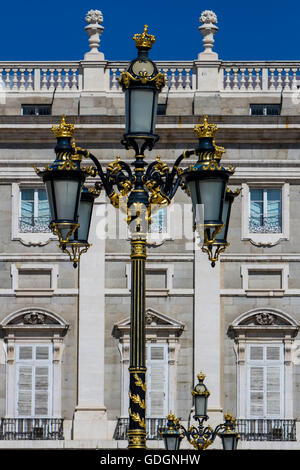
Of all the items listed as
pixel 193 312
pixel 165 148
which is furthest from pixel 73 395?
pixel 165 148

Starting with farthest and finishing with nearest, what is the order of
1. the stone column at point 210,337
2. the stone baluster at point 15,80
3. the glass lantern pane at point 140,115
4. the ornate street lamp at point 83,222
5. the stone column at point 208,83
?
the stone baluster at point 15,80 < the stone column at point 208,83 < the stone column at point 210,337 < the ornate street lamp at point 83,222 < the glass lantern pane at point 140,115

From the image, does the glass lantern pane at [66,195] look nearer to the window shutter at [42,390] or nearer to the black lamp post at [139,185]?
the black lamp post at [139,185]

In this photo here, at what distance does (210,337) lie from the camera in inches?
1940

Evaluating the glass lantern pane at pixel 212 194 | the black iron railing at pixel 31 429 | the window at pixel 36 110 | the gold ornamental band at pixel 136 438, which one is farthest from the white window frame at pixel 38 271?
the gold ornamental band at pixel 136 438

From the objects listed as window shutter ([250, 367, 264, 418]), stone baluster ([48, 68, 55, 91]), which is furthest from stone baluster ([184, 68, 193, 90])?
window shutter ([250, 367, 264, 418])

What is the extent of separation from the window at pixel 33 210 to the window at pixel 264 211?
5.57 metres

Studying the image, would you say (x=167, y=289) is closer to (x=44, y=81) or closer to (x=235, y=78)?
(x=235, y=78)

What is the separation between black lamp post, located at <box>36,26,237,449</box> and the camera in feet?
65.6

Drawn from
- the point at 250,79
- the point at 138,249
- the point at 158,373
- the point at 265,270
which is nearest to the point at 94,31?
the point at 250,79

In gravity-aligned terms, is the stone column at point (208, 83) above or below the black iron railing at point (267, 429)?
above

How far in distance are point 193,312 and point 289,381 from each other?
3.18 metres

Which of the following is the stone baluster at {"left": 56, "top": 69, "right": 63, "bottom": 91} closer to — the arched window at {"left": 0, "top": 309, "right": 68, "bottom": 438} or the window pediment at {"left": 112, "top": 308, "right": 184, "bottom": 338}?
the arched window at {"left": 0, "top": 309, "right": 68, "bottom": 438}

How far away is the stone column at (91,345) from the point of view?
161ft
